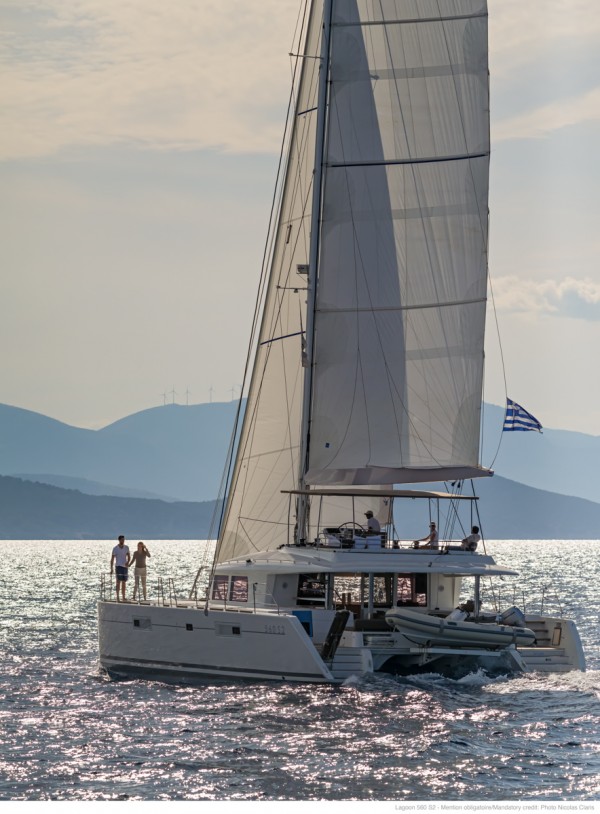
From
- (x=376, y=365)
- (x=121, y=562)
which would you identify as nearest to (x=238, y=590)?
(x=121, y=562)

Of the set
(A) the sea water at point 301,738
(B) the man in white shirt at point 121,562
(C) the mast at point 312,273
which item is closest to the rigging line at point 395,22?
(C) the mast at point 312,273

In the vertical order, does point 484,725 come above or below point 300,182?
A: below

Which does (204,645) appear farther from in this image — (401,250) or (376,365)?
(401,250)

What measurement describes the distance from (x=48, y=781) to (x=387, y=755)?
196 inches

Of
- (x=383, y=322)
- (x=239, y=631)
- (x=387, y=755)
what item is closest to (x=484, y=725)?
(x=387, y=755)

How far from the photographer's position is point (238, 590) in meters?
29.4

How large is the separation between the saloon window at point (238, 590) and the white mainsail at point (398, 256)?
98.2 inches

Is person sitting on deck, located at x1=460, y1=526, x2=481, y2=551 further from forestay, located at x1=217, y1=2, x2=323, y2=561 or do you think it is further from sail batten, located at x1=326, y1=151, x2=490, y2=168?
sail batten, located at x1=326, y1=151, x2=490, y2=168

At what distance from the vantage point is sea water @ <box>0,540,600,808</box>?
18859 millimetres

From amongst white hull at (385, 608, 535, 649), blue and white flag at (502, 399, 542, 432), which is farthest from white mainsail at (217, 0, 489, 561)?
white hull at (385, 608, 535, 649)

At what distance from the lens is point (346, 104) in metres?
31.0

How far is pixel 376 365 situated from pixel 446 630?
6.53 meters

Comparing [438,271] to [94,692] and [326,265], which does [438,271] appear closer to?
[326,265]
